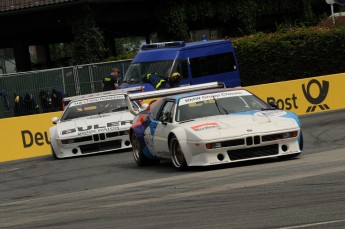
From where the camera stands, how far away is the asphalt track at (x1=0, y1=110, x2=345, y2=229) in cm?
895

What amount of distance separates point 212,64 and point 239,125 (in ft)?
50.2

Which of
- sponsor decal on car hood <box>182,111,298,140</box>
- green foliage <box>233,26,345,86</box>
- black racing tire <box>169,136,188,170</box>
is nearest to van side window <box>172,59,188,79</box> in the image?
green foliage <box>233,26,345,86</box>

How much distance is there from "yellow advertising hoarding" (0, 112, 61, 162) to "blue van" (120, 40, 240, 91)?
411cm

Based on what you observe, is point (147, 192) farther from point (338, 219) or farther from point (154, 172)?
point (338, 219)

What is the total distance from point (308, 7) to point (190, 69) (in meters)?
23.1

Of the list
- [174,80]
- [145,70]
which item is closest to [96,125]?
[174,80]

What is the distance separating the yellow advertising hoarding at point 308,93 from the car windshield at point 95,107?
6.01 meters

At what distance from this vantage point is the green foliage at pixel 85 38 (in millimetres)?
40781

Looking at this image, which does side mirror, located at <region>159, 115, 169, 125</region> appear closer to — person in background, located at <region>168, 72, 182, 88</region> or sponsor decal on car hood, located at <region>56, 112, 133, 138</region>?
sponsor decal on car hood, located at <region>56, 112, 133, 138</region>

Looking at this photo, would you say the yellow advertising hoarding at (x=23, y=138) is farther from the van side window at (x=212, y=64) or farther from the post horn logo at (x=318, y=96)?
the post horn logo at (x=318, y=96)

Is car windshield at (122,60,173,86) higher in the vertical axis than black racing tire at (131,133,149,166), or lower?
higher

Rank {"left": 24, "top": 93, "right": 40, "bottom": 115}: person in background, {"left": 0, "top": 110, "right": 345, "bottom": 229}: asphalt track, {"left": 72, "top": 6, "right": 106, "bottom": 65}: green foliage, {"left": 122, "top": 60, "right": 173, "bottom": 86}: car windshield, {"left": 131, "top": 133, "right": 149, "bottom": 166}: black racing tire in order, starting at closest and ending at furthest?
{"left": 0, "top": 110, "right": 345, "bottom": 229}: asphalt track
{"left": 131, "top": 133, "right": 149, "bottom": 166}: black racing tire
{"left": 122, "top": 60, "right": 173, "bottom": 86}: car windshield
{"left": 24, "top": 93, "right": 40, "bottom": 115}: person in background
{"left": 72, "top": 6, "right": 106, "bottom": 65}: green foliage

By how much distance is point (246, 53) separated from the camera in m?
36.1

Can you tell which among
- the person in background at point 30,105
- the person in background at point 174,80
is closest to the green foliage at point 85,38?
the person in background at point 30,105
